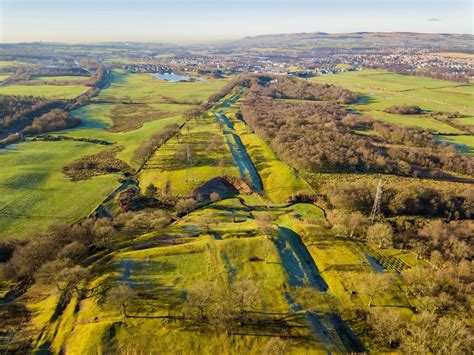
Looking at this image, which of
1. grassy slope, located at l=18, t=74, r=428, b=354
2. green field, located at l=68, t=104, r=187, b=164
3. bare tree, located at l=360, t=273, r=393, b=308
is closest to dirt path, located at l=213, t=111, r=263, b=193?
grassy slope, located at l=18, t=74, r=428, b=354

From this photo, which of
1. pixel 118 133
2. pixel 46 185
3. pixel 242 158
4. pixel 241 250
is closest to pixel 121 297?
pixel 241 250

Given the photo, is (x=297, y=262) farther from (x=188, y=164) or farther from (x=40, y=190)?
(x=40, y=190)

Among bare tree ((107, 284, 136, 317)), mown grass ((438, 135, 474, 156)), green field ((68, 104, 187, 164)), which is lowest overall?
bare tree ((107, 284, 136, 317))

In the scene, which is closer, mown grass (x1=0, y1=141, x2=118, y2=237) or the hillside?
the hillside

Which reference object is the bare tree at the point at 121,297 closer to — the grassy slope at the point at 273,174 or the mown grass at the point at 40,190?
the mown grass at the point at 40,190

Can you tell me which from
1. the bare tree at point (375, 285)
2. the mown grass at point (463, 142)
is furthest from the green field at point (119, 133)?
the mown grass at point (463, 142)

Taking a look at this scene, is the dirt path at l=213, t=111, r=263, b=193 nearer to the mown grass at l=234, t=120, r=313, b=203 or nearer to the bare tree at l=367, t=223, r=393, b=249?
the mown grass at l=234, t=120, r=313, b=203

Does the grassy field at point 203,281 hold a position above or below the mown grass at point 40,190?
below

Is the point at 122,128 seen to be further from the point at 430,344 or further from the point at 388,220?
the point at 430,344
